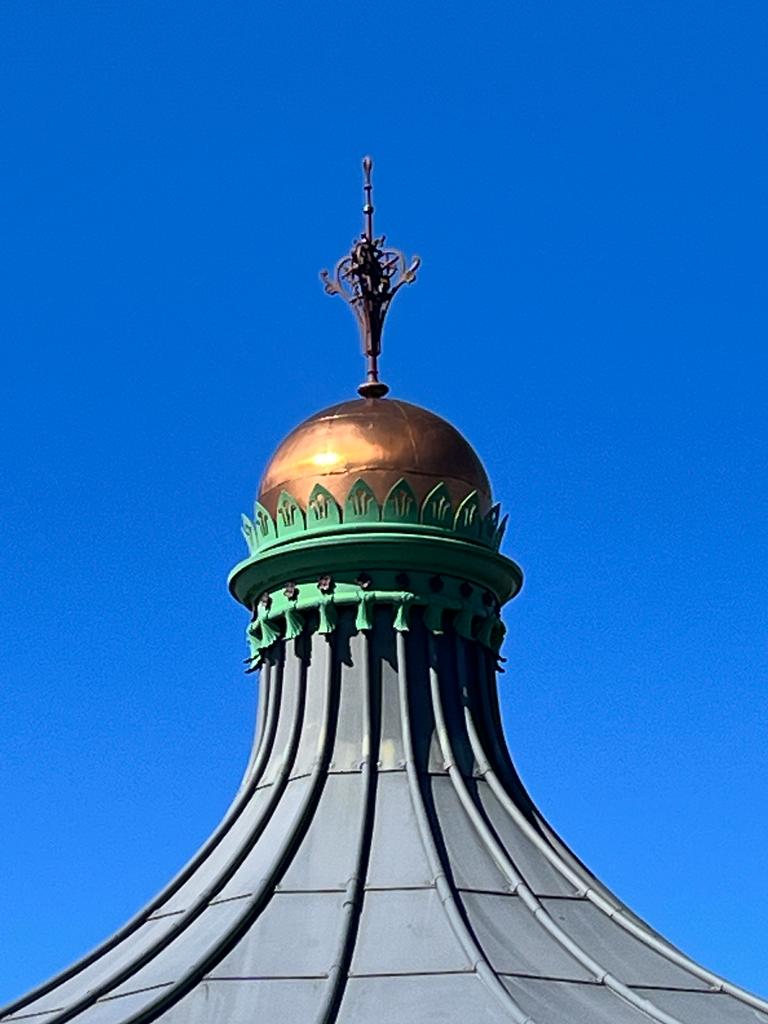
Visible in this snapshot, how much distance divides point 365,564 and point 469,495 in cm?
130

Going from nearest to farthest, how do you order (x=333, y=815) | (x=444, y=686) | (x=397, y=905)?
(x=397, y=905) → (x=333, y=815) → (x=444, y=686)

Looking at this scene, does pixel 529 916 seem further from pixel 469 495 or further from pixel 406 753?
pixel 469 495

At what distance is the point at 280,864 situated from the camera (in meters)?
17.9

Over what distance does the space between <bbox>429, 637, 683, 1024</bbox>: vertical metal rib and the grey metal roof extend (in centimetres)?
2

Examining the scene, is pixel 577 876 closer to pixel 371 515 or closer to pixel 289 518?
pixel 371 515

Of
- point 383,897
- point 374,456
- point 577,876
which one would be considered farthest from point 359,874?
point 374,456

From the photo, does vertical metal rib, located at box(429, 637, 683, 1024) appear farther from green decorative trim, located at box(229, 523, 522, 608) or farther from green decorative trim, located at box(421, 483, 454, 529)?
green decorative trim, located at box(421, 483, 454, 529)

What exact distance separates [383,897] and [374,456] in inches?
181

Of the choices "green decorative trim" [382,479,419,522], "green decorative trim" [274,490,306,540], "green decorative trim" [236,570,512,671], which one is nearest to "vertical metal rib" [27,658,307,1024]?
"green decorative trim" [236,570,512,671]

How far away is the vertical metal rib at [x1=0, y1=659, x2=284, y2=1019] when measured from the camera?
1833cm

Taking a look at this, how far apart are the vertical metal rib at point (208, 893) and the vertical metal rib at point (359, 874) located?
0.74 metres

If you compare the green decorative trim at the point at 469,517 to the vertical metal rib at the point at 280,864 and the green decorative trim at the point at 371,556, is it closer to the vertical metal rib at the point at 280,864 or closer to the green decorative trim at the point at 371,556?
the green decorative trim at the point at 371,556

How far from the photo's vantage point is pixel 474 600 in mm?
20203

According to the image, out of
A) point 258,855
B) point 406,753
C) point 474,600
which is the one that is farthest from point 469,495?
point 258,855
